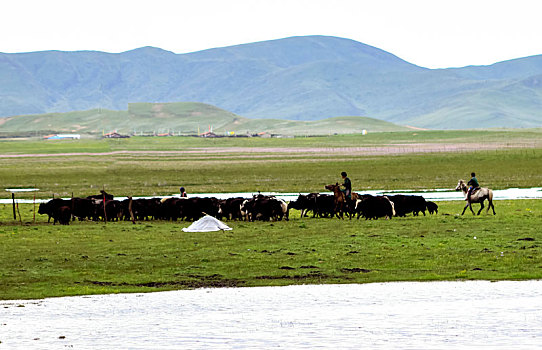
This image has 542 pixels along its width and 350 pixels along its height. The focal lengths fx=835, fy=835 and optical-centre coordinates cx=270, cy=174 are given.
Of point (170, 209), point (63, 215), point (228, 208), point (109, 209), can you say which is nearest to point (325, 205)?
point (228, 208)

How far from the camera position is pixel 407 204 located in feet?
107

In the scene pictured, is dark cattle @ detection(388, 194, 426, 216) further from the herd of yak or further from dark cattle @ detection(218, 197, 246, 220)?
dark cattle @ detection(218, 197, 246, 220)

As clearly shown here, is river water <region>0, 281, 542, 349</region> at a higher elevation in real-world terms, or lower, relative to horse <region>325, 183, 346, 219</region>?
lower

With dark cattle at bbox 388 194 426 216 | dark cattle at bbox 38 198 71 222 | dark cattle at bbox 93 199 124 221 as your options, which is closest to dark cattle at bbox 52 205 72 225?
dark cattle at bbox 38 198 71 222

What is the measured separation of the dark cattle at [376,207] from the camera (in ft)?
101

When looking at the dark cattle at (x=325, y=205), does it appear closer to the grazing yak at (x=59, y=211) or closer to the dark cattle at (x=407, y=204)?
the dark cattle at (x=407, y=204)

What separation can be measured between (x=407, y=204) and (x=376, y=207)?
83.2 inches

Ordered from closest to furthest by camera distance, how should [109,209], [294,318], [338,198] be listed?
1. [294,318]
2. [338,198]
3. [109,209]

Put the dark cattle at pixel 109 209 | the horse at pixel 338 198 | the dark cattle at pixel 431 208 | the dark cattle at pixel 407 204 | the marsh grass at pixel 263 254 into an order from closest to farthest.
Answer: the marsh grass at pixel 263 254
the horse at pixel 338 198
the dark cattle at pixel 407 204
the dark cattle at pixel 431 208
the dark cattle at pixel 109 209

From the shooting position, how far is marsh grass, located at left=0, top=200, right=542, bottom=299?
57.3 feet

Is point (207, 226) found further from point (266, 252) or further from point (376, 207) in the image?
point (376, 207)

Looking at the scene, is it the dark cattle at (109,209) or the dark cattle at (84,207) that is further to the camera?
the dark cattle at (109,209)

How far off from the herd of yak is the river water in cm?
1480

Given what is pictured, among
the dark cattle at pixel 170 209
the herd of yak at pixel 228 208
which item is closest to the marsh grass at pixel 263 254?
the herd of yak at pixel 228 208
